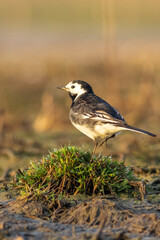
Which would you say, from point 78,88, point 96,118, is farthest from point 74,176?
point 78,88

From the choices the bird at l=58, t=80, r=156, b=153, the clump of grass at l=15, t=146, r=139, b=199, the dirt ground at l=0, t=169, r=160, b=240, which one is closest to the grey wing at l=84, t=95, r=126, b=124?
the bird at l=58, t=80, r=156, b=153

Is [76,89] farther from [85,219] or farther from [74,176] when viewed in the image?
[85,219]

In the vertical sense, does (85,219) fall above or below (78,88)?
below

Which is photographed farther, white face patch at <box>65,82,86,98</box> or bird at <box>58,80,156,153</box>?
white face patch at <box>65,82,86,98</box>

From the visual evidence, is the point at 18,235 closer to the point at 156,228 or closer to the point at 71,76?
the point at 156,228

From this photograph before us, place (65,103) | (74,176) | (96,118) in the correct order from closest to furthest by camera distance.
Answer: (74,176) → (96,118) → (65,103)

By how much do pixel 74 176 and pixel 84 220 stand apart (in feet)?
2.93

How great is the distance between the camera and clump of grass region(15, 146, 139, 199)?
550 centimetres

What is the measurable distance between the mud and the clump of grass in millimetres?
215

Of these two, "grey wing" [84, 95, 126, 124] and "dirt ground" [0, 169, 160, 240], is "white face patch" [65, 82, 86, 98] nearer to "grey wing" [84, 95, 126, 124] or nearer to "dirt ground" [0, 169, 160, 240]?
"grey wing" [84, 95, 126, 124]

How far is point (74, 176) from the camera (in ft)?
18.2

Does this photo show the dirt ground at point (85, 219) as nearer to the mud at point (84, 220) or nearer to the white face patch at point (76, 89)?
the mud at point (84, 220)

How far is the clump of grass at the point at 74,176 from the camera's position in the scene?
18.0ft

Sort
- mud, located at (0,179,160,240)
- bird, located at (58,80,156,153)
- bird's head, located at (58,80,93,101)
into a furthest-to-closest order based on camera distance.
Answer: bird's head, located at (58,80,93,101) < bird, located at (58,80,156,153) < mud, located at (0,179,160,240)
